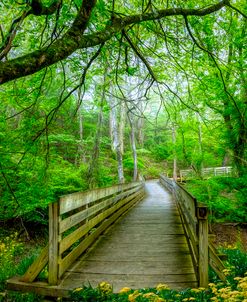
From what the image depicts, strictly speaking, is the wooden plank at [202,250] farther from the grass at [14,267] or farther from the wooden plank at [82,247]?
the grass at [14,267]

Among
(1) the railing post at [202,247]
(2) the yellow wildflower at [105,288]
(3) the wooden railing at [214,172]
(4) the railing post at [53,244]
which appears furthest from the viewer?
(3) the wooden railing at [214,172]

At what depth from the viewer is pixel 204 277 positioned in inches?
148

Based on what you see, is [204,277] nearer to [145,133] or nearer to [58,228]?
[58,228]

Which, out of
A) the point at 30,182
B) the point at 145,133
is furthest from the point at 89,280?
the point at 145,133

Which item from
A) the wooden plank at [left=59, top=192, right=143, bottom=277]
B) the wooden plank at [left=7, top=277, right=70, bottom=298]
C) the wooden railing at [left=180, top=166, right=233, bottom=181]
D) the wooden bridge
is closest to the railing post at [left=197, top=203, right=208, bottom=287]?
the wooden bridge

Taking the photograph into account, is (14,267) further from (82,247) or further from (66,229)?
(66,229)

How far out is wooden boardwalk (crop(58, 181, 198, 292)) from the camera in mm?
3947

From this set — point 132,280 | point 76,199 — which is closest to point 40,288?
point 132,280

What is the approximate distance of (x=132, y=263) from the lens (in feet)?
15.3

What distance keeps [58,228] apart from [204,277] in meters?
2.00

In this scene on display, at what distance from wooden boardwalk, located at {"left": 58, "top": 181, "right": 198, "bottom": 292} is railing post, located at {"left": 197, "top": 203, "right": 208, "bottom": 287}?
16 centimetres

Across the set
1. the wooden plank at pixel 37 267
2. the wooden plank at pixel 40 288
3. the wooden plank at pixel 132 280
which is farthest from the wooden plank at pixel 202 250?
the wooden plank at pixel 37 267

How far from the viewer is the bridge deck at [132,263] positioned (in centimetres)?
383

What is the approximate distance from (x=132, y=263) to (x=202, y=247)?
1339 mm
